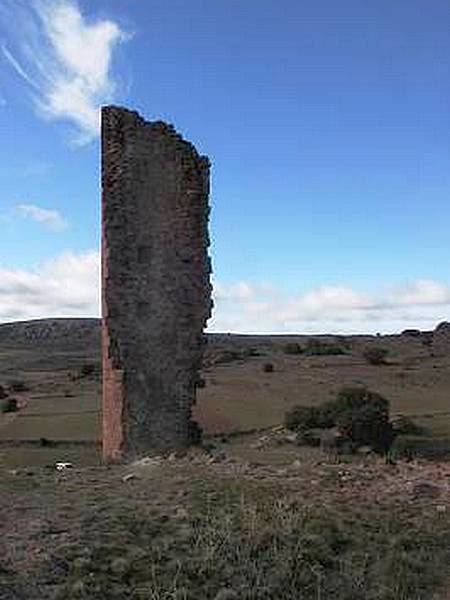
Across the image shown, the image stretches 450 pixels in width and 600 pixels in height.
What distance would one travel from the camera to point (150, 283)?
1503 centimetres

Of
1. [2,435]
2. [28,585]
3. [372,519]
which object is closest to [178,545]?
[28,585]

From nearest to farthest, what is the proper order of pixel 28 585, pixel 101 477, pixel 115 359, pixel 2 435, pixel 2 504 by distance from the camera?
pixel 28 585 → pixel 2 504 → pixel 101 477 → pixel 115 359 → pixel 2 435

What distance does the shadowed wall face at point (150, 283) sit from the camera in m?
14.8

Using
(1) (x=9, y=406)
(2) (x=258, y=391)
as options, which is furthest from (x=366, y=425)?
(1) (x=9, y=406)

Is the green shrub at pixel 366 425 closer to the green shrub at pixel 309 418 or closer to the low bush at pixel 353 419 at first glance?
the low bush at pixel 353 419

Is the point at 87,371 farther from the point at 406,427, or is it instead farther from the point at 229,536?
the point at 229,536

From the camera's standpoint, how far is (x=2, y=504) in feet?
33.7

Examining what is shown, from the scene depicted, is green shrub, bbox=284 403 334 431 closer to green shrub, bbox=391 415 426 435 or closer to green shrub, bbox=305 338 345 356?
green shrub, bbox=391 415 426 435

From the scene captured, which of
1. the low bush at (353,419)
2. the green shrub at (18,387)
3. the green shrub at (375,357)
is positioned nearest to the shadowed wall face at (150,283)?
the low bush at (353,419)

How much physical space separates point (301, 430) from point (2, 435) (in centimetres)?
926

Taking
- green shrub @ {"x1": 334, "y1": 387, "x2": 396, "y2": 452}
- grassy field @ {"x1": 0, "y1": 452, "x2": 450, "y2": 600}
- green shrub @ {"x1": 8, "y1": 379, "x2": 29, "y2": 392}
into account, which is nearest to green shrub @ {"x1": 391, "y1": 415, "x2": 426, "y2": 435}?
green shrub @ {"x1": 334, "y1": 387, "x2": 396, "y2": 452}

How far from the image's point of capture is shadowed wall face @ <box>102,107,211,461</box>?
48.6 feet

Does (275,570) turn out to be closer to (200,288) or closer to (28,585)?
(28,585)

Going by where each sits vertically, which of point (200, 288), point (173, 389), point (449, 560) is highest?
point (200, 288)
